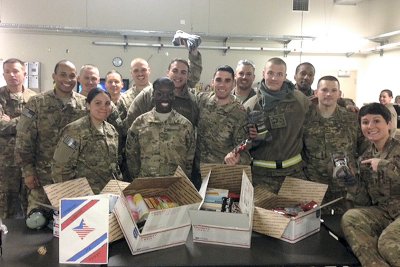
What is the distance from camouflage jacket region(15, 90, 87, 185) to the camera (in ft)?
9.36

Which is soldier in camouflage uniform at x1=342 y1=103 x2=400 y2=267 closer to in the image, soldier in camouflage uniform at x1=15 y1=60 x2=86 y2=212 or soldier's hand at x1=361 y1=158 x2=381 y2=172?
soldier's hand at x1=361 y1=158 x2=381 y2=172

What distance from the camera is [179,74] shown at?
3061 mm

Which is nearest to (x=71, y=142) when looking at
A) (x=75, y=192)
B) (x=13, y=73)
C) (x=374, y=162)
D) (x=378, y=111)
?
(x=75, y=192)

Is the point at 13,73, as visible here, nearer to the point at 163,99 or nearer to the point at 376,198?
the point at 163,99

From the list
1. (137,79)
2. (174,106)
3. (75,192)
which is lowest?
(75,192)

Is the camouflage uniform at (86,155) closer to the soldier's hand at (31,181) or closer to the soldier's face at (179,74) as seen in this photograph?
the soldier's hand at (31,181)

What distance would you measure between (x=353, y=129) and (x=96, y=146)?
1.96 meters

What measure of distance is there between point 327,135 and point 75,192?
1.91 meters

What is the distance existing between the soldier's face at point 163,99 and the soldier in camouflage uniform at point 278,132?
2.20ft

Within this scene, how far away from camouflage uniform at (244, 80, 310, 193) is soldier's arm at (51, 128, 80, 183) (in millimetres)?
1254

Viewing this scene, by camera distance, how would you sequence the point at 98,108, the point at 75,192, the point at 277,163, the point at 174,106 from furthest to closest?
the point at 174,106
the point at 277,163
the point at 98,108
the point at 75,192

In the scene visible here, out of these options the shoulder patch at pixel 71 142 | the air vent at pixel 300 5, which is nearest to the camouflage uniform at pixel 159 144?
the shoulder patch at pixel 71 142

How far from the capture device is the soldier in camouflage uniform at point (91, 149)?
233 centimetres

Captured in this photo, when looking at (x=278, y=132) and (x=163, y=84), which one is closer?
(x=163, y=84)
